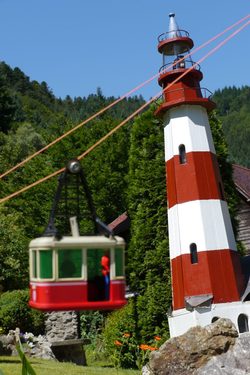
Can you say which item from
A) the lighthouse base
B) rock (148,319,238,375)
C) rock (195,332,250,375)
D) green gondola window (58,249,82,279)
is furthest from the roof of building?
green gondola window (58,249,82,279)

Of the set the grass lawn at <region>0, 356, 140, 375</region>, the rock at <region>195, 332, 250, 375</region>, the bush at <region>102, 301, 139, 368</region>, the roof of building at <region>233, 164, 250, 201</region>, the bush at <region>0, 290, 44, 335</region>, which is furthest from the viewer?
the roof of building at <region>233, 164, 250, 201</region>

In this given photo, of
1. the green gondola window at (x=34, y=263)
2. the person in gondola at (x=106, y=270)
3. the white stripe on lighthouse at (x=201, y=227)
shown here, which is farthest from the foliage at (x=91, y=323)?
the green gondola window at (x=34, y=263)

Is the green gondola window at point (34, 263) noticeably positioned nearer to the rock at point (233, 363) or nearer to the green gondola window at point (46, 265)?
the green gondola window at point (46, 265)

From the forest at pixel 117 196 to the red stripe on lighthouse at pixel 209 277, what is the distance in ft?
6.97

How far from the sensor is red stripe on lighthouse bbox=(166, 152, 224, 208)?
68.9 ft

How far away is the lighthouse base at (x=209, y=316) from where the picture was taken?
20.4 metres

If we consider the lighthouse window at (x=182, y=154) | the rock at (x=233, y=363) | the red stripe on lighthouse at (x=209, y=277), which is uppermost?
the lighthouse window at (x=182, y=154)

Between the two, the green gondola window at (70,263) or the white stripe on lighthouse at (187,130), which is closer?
the green gondola window at (70,263)

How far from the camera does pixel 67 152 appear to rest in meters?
38.5

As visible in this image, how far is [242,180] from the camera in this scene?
31.6 meters

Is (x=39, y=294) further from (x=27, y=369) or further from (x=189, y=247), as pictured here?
(x=189, y=247)

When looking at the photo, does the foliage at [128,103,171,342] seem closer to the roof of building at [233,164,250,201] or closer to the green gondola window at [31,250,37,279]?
the roof of building at [233,164,250,201]

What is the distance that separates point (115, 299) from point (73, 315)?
2332 centimetres

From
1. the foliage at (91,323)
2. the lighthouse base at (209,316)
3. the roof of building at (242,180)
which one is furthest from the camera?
the roof of building at (242,180)
